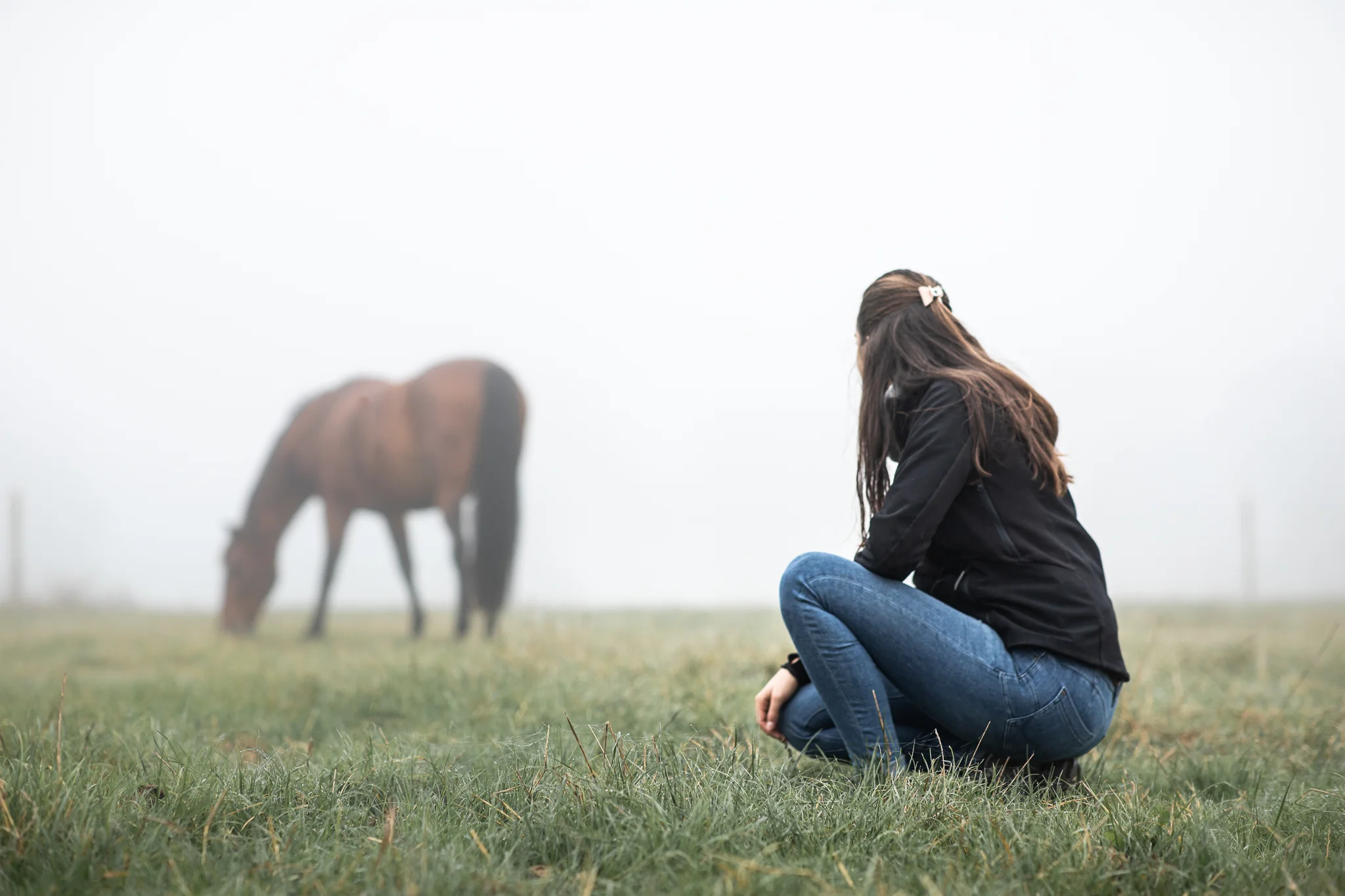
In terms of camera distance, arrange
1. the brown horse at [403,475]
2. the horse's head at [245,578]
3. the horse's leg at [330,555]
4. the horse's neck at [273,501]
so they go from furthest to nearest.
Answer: the horse's neck at [273,501]
the horse's head at [245,578]
the horse's leg at [330,555]
the brown horse at [403,475]

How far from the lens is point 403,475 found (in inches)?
333

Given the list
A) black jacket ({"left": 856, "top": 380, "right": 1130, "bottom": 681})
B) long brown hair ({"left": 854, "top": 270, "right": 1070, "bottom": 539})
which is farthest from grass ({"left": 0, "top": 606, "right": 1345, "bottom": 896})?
long brown hair ({"left": 854, "top": 270, "right": 1070, "bottom": 539})

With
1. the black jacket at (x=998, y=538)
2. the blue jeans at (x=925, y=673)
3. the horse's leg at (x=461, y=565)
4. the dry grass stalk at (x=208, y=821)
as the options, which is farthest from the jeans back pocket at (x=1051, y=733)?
the horse's leg at (x=461, y=565)

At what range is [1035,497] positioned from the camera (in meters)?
2.20

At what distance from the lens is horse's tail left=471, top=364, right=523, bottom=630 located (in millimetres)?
7664

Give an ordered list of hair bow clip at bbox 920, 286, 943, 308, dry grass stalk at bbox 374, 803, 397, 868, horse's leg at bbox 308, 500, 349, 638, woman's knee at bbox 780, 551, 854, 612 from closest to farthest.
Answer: dry grass stalk at bbox 374, 803, 397, 868 < woman's knee at bbox 780, 551, 854, 612 < hair bow clip at bbox 920, 286, 943, 308 < horse's leg at bbox 308, 500, 349, 638

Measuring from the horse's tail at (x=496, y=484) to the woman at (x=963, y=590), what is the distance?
561cm

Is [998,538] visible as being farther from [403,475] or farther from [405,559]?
[405,559]

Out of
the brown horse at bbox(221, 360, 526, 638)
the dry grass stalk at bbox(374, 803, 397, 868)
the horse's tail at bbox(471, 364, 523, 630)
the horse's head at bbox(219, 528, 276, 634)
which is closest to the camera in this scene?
the dry grass stalk at bbox(374, 803, 397, 868)

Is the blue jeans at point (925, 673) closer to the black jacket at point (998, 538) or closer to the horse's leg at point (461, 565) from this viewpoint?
the black jacket at point (998, 538)

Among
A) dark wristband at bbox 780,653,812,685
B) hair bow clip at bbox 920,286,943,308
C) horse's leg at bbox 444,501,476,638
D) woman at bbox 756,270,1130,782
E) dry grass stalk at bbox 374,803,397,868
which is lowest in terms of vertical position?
horse's leg at bbox 444,501,476,638

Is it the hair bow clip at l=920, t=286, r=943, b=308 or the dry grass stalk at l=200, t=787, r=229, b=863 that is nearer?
the dry grass stalk at l=200, t=787, r=229, b=863

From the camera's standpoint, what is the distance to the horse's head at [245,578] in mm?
9672

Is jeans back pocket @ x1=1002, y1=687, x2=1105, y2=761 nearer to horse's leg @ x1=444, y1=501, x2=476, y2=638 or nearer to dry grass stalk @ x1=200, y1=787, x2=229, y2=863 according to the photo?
dry grass stalk @ x1=200, y1=787, x2=229, y2=863
